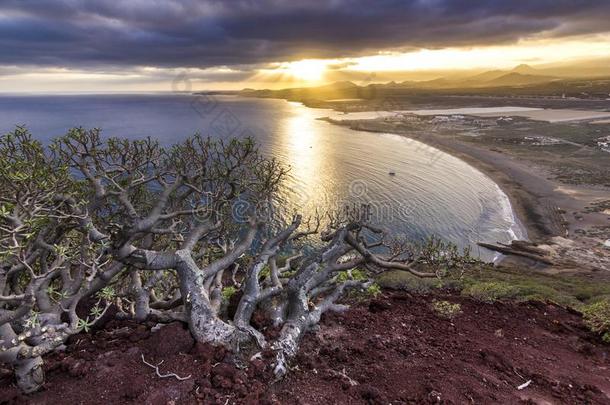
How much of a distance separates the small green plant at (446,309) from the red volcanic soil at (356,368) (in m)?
0.46

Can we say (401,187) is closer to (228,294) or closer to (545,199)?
(545,199)

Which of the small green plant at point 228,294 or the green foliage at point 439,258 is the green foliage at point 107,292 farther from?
the green foliage at point 439,258

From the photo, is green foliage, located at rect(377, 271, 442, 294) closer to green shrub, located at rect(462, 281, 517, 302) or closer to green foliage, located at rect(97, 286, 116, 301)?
green shrub, located at rect(462, 281, 517, 302)

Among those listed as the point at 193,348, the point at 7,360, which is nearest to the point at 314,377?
the point at 193,348

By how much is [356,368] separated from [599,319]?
12372 mm

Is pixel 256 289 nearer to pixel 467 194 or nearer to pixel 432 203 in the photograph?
pixel 432 203

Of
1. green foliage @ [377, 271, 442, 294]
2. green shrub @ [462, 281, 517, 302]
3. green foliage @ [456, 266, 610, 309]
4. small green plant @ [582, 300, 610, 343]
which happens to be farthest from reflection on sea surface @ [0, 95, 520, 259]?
small green plant @ [582, 300, 610, 343]

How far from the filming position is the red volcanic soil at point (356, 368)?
10211mm

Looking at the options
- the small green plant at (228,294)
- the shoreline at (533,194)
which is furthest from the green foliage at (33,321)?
the shoreline at (533,194)

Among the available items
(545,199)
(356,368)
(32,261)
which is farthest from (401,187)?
(32,261)

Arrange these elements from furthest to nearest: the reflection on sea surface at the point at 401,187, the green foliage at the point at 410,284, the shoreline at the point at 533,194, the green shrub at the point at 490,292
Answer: the reflection on sea surface at the point at 401,187
the shoreline at the point at 533,194
the green foliage at the point at 410,284
the green shrub at the point at 490,292

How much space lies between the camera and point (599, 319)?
17281 millimetres

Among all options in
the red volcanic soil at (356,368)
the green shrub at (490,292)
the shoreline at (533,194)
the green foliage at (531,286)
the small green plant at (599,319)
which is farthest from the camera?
the shoreline at (533,194)

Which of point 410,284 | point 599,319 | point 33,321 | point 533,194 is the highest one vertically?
point 33,321
